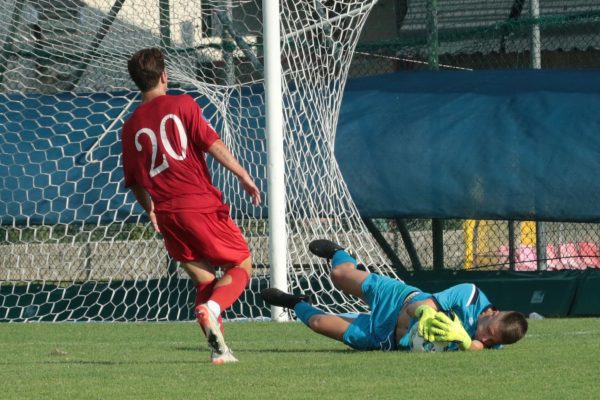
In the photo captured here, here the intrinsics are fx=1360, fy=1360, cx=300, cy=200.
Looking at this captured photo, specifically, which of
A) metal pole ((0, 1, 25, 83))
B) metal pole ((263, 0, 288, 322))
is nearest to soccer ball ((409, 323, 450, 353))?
metal pole ((263, 0, 288, 322))

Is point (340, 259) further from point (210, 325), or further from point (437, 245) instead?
point (437, 245)

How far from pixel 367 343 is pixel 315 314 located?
39 centimetres

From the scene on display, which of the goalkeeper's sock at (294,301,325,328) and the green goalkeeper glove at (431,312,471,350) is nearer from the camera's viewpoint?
the green goalkeeper glove at (431,312,471,350)

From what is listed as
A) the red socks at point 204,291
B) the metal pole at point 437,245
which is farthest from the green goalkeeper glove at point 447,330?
the metal pole at point 437,245

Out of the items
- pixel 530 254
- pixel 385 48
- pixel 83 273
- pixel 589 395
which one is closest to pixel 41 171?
pixel 83 273

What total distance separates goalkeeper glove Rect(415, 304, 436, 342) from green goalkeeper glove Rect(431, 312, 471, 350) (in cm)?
2

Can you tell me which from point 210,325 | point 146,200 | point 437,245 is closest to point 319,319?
point 210,325

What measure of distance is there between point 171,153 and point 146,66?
0.52m

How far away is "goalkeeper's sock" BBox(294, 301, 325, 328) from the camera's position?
8258mm

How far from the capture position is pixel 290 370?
6.95 metres

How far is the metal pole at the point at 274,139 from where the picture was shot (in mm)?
11266

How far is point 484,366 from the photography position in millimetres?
6875

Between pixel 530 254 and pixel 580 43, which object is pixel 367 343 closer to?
pixel 530 254

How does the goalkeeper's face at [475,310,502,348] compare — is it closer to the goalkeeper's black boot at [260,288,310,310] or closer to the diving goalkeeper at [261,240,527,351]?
the diving goalkeeper at [261,240,527,351]
